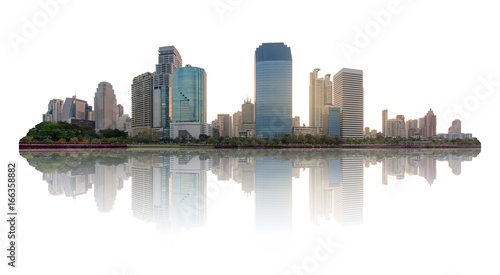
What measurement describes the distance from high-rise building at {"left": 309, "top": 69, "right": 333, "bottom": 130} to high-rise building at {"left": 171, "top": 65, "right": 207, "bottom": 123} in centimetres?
8515

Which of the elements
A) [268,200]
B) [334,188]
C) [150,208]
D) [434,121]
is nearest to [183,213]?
[150,208]

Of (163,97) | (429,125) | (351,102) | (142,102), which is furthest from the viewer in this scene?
(429,125)

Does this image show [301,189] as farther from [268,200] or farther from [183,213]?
[183,213]

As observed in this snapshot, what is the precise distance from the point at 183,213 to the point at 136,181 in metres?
5.44

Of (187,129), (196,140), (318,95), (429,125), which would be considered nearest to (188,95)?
(187,129)

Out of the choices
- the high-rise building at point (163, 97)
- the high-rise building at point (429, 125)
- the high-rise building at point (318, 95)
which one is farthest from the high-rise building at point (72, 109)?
the high-rise building at point (429, 125)

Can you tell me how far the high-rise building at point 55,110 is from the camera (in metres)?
148

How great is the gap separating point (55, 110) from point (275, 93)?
132718mm

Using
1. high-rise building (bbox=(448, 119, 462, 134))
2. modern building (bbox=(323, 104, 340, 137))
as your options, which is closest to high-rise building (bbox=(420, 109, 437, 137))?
high-rise building (bbox=(448, 119, 462, 134))

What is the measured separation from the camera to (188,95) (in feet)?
406

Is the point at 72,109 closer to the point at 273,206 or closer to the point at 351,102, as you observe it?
the point at 351,102

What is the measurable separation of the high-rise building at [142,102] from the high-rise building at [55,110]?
1867 inches

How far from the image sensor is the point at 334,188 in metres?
9.94

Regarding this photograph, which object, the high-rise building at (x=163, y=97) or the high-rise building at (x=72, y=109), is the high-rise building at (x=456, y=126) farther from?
the high-rise building at (x=72, y=109)
